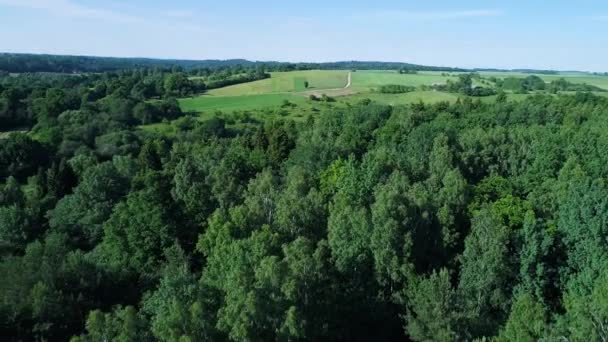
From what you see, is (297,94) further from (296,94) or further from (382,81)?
(382,81)

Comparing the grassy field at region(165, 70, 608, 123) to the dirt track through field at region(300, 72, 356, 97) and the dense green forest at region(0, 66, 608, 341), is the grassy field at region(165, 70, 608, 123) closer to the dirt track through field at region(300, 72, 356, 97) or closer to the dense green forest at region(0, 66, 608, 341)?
the dirt track through field at region(300, 72, 356, 97)

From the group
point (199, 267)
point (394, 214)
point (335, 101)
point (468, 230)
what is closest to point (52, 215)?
point (199, 267)

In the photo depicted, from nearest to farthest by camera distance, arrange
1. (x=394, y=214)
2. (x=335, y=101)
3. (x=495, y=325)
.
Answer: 1. (x=495, y=325)
2. (x=394, y=214)
3. (x=335, y=101)

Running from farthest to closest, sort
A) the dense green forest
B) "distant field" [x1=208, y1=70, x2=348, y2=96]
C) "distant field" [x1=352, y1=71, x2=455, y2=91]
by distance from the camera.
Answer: "distant field" [x1=352, y1=71, x2=455, y2=91] < "distant field" [x1=208, y1=70, x2=348, y2=96] < the dense green forest

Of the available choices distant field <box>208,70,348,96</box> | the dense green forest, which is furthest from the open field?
the dense green forest

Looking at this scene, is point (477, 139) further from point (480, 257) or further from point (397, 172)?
point (480, 257)

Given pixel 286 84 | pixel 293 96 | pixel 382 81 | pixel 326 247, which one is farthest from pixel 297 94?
pixel 326 247
